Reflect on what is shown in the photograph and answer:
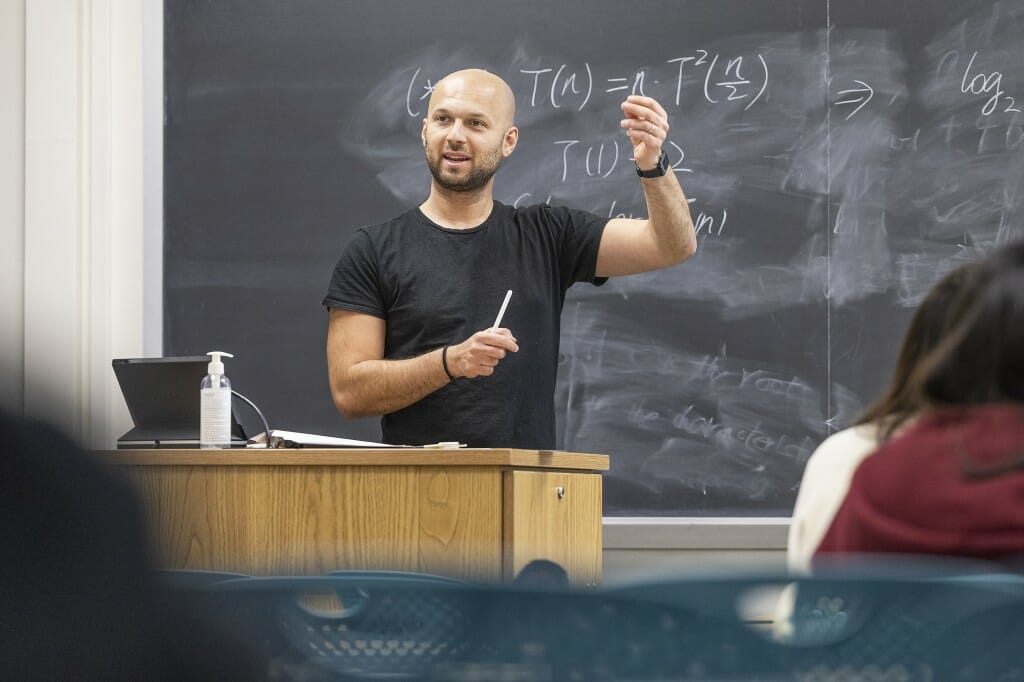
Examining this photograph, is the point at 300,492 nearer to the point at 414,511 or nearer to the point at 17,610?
the point at 414,511

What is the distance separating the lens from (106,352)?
12.8 feet

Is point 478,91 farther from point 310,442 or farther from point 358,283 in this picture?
point 310,442

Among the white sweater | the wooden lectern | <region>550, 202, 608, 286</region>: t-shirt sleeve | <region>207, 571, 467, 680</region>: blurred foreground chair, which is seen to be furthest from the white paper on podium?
<region>207, 571, 467, 680</region>: blurred foreground chair

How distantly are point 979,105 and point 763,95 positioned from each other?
0.61 metres

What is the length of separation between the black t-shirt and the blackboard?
681 millimetres

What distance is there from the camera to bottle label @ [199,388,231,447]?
8.66ft

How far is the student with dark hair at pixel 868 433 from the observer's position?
1186 mm

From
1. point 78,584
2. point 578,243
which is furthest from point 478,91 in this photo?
point 78,584

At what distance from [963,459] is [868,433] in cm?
24

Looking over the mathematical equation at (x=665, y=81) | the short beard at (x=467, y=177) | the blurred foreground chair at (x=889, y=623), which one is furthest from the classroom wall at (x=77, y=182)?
the blurred foreground chair at (x=889, y=623)

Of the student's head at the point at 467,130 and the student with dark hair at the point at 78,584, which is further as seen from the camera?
the student's head at the point at 467,130

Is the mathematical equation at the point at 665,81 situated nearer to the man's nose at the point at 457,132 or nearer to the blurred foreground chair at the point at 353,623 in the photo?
the man's nose at the point at 457,132

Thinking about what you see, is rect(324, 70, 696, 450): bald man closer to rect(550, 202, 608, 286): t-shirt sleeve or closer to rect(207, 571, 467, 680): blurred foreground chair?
rect(550, 202, 608, 286): t-shirt sleeve

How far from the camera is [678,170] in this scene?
12.5 ft
